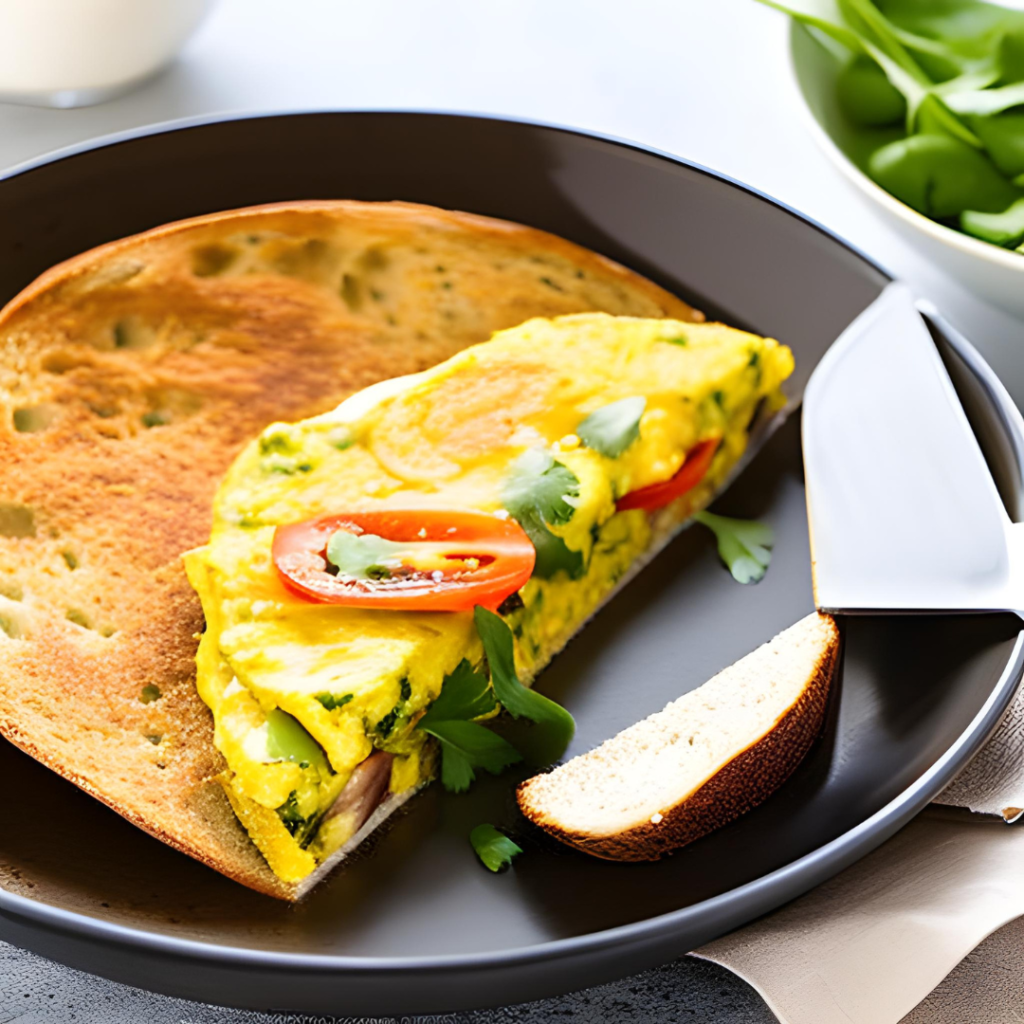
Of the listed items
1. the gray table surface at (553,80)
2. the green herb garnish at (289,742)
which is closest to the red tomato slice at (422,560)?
the green herb garnish at (289,742)

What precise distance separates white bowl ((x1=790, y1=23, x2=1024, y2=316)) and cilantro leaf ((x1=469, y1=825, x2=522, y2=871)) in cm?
182

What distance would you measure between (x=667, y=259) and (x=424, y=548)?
1.26 meters

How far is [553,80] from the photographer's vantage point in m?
4.45

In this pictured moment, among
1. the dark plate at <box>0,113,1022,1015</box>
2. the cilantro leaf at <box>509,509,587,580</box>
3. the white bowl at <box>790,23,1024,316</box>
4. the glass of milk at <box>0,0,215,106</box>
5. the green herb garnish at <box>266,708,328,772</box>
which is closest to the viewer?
the dark plate at <box>0,113,1022,1015</box>

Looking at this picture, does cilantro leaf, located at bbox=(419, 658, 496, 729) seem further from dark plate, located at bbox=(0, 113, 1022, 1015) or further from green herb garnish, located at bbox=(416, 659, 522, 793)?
dark plate, located at bbox=(0, 113, 1022, 1015)

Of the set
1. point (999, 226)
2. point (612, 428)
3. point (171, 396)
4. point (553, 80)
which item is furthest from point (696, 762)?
point (553, 80)

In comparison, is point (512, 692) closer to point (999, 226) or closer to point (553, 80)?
point (999, 226)

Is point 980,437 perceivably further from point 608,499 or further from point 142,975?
point 142,975

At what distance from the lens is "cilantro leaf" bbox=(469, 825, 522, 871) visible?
217cm

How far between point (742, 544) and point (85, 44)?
8.14ft

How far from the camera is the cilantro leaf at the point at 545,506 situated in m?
2.56

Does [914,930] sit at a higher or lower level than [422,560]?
lower

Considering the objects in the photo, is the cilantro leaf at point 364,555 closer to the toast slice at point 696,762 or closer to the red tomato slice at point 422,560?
the red tomato slice at point 422,560

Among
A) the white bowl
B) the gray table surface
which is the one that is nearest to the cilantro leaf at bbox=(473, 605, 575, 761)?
the white bowl
